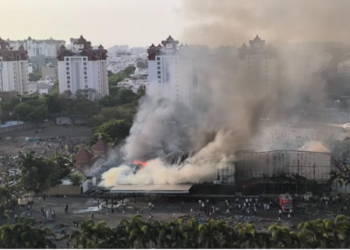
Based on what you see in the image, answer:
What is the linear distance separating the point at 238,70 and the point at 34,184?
8.71 meters

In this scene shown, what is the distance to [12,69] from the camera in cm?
3991

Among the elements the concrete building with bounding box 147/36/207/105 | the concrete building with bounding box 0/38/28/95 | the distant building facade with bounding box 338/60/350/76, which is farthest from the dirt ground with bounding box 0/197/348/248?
the concrete building with bounding box 0/38/28/95

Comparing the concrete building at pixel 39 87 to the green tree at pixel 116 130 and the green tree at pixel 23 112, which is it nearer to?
the green tree at pixel 23 112

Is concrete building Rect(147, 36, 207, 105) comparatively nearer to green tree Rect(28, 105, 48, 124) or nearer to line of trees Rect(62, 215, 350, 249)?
green tree Rect(28, 105, 48, 124)

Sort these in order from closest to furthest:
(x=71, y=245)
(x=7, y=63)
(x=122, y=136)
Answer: (x=71, y=245), (x=122, y=136), (x=7, y=63)

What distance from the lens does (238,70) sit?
2139cm

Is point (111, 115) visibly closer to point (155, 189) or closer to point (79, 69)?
point (79, 69)

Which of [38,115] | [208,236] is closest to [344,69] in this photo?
[38,115]

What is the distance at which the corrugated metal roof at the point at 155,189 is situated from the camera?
15.6 m

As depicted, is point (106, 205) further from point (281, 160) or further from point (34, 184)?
point (281, 160)

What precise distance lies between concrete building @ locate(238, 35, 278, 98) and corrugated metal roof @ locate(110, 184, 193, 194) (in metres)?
5.87

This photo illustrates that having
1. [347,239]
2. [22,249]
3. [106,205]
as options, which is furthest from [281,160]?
[22,249]

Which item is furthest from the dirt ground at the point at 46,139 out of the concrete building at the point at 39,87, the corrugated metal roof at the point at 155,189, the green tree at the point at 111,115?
the concrete building at the point at 39,87

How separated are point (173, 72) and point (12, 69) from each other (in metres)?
12.3
